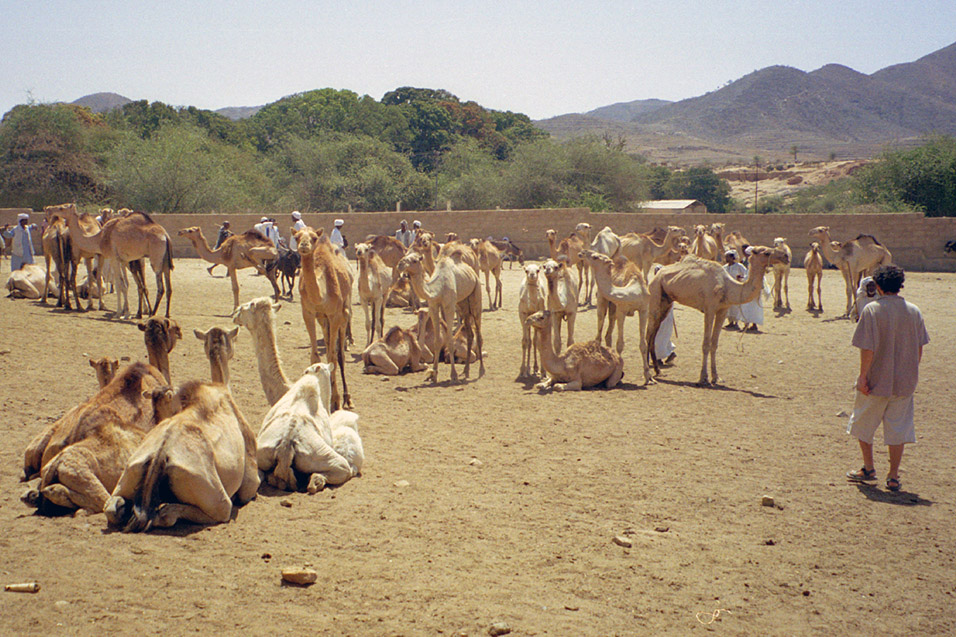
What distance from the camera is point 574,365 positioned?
32.6ft

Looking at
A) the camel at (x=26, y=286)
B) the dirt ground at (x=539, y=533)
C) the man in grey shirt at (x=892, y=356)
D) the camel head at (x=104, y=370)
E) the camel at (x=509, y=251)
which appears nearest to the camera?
the dirt ground at (x=539, y=533)

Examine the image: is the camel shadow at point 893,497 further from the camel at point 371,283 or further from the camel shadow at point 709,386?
the camel at point 371,283

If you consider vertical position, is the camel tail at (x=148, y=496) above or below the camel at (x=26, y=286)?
below

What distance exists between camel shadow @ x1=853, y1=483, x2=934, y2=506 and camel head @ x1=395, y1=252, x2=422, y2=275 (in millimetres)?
5937

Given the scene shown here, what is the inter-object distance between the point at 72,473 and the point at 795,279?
73.8 ft

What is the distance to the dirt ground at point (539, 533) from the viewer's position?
4.03 metres

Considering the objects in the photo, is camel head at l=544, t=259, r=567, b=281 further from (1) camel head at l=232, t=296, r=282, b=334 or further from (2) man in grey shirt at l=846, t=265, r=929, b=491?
(2) man in grey shirt at l=846, t=265, r=929, b=491

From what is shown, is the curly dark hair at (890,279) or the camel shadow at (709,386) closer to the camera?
the curly dark hair at (890,279)

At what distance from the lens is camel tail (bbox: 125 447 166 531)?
4.69 m

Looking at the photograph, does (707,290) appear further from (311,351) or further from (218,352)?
(218,352)

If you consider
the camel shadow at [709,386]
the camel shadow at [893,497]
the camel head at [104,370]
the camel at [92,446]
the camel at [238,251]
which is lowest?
the camel shadow at [893,497]

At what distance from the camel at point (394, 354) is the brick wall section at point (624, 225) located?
1701 cm

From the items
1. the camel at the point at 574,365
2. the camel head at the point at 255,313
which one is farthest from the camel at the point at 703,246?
the camel head at the point at 255,313

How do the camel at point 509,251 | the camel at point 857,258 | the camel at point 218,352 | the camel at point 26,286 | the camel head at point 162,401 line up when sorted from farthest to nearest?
the camel at point 509,251 → the camel at point 857,258 → the camel at point 26,286 → the camel at point 218,352 → the camel head at point 162,401
